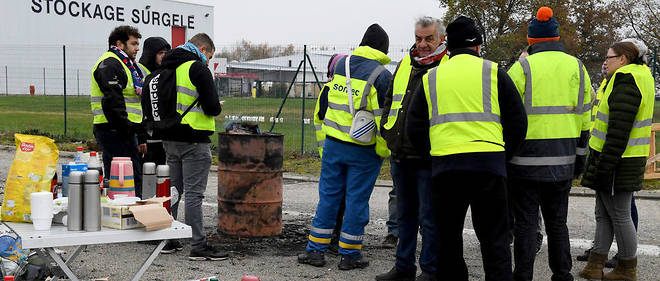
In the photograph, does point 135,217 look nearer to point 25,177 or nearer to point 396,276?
point 25,177

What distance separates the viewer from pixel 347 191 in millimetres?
5734

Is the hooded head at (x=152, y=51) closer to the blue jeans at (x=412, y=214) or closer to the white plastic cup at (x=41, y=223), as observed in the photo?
the blue jeans at (x=412, y=214)

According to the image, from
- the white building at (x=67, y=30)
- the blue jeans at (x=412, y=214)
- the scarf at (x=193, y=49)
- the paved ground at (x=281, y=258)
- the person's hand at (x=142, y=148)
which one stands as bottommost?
the paved ground at (x=281, y=258)

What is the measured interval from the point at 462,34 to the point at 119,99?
3.59 metres

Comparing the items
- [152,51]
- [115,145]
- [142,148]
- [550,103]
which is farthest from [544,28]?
[115,145]

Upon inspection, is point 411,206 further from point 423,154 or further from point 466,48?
point 466,48

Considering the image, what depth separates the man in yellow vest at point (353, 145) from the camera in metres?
5.60

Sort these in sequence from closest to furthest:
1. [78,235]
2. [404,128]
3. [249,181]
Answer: [78,235]
[404,128]
[249,181]

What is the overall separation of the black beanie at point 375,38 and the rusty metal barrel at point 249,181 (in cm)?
136

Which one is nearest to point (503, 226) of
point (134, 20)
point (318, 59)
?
point (318, 59)

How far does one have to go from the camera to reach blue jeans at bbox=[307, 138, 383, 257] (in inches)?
→ 223

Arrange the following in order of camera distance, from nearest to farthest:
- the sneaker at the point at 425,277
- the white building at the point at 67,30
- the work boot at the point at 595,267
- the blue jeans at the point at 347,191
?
the sneaker at the point at 425,277 < the work boot at the point at 595,267 < the blue jeans at the point at 347,191 < the white building at the point at 67,30

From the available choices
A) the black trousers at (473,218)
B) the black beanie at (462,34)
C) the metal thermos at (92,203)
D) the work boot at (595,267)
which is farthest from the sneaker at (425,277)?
the metal thermos at (92,203)

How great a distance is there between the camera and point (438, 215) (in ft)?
14.0
